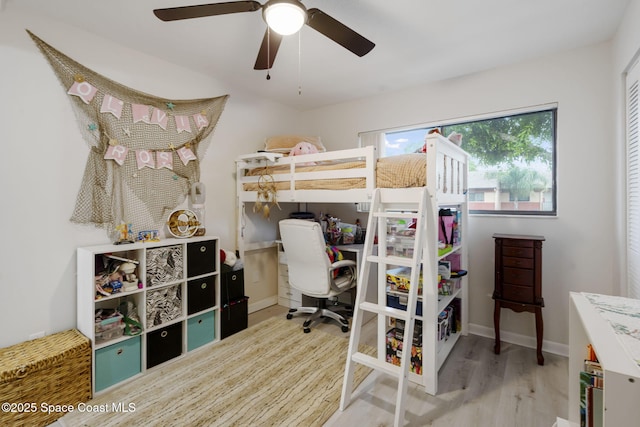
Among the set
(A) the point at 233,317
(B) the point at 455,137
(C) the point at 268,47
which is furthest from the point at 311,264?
(C) the point at 268,47

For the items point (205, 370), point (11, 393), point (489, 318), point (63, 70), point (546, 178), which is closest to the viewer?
point (11, 393)

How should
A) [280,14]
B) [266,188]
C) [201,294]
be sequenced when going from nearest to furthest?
[280,14] → [201,294] → [266,188]

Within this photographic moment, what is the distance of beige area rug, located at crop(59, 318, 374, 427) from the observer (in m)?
1.71

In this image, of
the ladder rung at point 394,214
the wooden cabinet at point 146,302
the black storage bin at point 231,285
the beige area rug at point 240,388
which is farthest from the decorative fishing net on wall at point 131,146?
the ladder rung at point 394,214

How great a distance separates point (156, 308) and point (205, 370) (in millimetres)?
593

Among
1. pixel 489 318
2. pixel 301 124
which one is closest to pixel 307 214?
pixel 301 124

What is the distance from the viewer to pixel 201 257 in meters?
2.50

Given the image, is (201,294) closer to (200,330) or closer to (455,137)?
(200,330)

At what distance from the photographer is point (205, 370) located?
2.19 m

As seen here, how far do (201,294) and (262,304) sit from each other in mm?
1093

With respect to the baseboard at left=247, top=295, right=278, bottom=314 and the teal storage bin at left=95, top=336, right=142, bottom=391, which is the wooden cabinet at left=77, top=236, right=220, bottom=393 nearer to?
the teal storage bin at left=95, top=336, right=142, bottom=391

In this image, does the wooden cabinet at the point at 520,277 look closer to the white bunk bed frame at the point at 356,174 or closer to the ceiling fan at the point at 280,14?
the white bunk bed frame at the point at 356,174

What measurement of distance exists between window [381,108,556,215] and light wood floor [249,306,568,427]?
1294mm

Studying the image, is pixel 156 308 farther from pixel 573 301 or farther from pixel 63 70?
pixel 573 301
